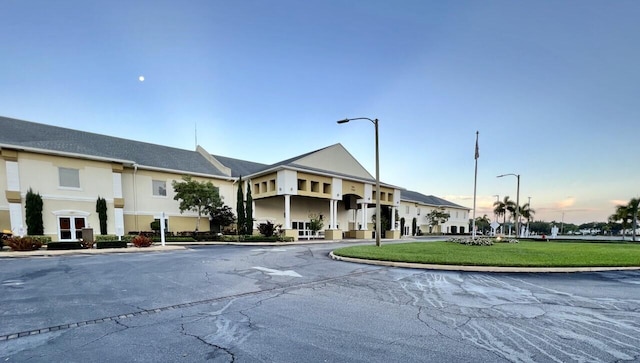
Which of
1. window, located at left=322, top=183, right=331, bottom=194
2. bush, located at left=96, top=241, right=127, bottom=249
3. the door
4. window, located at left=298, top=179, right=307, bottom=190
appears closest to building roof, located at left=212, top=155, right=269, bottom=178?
window, located at left=298, top=179, right=307, bottom=190

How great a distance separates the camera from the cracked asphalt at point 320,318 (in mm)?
3463

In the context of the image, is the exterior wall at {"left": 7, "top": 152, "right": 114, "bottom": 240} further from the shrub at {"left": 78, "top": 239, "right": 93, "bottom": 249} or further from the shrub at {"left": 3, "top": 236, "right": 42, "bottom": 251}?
the shrub at {"left": 3, "top": 236, "right": 42, "bottom": 251}

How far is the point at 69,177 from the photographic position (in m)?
21.9

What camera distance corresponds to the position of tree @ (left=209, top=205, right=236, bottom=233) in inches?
1118

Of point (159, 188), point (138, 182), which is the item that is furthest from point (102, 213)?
point (159, 188)

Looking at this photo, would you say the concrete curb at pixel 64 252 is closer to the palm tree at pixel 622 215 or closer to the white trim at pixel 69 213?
the white trim at pixel 69 213

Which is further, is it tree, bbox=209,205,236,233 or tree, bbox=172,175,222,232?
tree, bbox=209,205,236,233

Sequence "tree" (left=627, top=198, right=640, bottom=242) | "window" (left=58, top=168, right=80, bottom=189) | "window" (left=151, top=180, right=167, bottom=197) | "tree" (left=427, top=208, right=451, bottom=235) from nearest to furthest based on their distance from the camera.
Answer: "window" (left=58, top=168, right=80, bottom=189) → "window" (left=151, top=180, right=167, bottom=197) → "tree" (left=627, top=198, right=640, bottom=242) → "tree" (left=427, top=208, right=451, bottom=235)

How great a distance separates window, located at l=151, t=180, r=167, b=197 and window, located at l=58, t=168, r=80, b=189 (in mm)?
5828

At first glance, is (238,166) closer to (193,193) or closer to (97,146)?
(193,193)

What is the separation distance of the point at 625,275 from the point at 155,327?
13.6 meters

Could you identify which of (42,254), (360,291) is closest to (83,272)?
(42,254)

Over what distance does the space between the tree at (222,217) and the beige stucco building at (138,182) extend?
2178 millimetres

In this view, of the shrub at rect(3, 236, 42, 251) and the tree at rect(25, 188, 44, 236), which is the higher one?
the tree at rect(25, 188, 44, 236)
